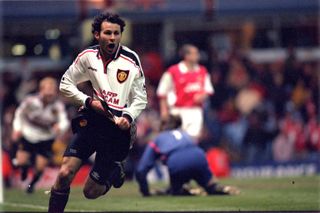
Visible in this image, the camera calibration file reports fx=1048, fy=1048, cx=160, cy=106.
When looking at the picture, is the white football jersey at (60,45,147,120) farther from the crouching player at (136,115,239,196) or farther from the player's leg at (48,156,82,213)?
the crouching player at (136,115,239,196)

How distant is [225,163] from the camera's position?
25141mm

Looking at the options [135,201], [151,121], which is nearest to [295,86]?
[151,121]

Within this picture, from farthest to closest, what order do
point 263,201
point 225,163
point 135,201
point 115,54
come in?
point 225,163, point 135,201, point 263,201, point 115,54

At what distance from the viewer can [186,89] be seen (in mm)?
20562

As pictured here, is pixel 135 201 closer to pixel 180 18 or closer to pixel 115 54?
pixel 115 54

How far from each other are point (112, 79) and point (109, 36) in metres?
0.50

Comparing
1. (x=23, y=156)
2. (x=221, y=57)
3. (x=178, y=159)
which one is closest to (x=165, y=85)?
(x=23, y=156)

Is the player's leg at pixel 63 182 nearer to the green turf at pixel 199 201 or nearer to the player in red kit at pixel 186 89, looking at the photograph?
the green turf at pixel 199 201

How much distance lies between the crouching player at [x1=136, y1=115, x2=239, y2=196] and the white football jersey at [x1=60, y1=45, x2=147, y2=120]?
453 centimetres

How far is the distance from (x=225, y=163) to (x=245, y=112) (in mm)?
1986

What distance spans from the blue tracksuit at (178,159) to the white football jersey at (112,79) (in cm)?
452

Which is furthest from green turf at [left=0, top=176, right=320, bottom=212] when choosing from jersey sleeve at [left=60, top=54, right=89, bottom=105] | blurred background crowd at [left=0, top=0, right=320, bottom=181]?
blurred background crowd at [left=0, top=0, right=320, bottom=181]

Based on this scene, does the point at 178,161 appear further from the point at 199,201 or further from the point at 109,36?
the point at 109,36

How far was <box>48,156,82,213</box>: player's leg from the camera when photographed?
11.9 meters
